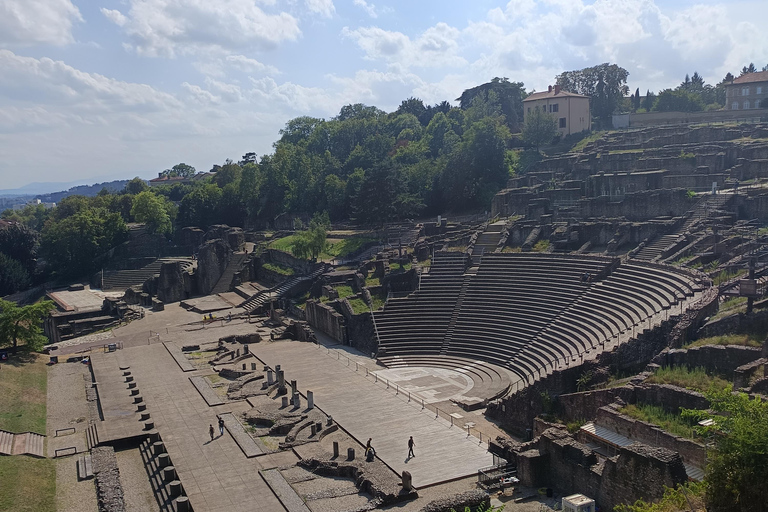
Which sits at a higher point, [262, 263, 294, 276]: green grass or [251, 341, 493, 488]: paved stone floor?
[262, 263, 294, 276]: green grass

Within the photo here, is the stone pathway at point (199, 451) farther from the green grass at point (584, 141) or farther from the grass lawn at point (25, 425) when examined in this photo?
the green grass at point (584, 141)

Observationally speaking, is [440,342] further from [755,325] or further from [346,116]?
[346,116]

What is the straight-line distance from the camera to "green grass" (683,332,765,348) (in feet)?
74.0

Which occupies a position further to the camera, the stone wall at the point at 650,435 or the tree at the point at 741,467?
the stone wall at the point at 650,435

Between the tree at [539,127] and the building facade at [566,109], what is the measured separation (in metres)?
1.05

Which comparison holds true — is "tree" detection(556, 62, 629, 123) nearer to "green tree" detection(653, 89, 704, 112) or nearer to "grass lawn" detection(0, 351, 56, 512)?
"green tree" detection(653, 89, 704, 112)

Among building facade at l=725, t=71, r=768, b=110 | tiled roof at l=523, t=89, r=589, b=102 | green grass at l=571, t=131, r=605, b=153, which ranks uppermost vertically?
tiled roof at l=523, t=89, r=589, b=102

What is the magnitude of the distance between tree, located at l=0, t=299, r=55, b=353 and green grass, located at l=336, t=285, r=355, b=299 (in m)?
18.1

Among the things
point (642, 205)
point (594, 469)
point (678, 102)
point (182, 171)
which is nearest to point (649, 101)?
point (678, 102)

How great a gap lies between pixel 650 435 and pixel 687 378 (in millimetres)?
3245

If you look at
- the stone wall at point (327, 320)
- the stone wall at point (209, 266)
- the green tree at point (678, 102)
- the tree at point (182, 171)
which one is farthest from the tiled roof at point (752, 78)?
the tree at point (182, 171)

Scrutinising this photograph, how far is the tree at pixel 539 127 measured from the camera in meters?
70.4

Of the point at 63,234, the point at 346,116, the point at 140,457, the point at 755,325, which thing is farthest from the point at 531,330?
the point at 346,116

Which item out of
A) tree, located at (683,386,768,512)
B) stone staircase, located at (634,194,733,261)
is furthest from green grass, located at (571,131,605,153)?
tree, located at (683,386,768,512)
